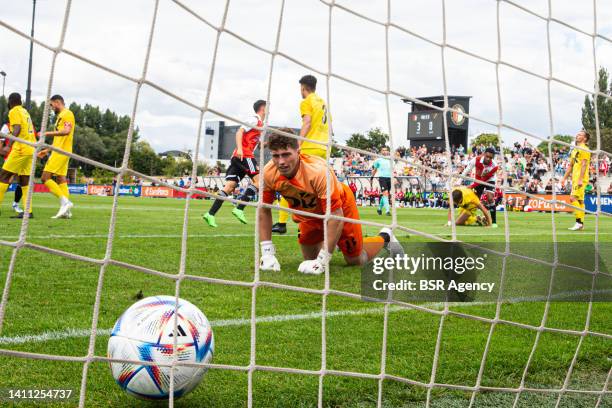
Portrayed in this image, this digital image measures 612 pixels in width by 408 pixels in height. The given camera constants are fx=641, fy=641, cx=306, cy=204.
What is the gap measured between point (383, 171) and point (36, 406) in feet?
42.2

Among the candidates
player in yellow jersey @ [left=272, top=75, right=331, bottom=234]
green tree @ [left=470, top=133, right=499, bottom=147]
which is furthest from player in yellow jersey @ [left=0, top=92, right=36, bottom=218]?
green tree @ [left=470, top=133, right=499, bottom=147]

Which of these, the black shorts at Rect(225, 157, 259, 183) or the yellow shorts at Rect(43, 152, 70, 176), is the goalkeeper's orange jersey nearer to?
the black shorts at Rect(225, 157, 259, 183)

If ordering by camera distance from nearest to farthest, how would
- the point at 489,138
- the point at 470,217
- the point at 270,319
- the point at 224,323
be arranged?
the point at 224,323 < the point at 270,319 < the point at 489,138 < the point at 470,217

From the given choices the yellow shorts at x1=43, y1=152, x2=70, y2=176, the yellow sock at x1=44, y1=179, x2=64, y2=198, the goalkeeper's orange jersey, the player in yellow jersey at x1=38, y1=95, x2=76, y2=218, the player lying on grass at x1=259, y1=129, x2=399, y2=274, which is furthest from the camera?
the yellow sock at x1=44, y1=179, x2=64, y2=198

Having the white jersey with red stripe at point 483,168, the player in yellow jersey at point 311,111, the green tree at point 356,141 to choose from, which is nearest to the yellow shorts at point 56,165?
the player in yellow jersey at point 311,111

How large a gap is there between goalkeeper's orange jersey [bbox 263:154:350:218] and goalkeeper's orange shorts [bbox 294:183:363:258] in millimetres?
105

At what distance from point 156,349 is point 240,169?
644cm

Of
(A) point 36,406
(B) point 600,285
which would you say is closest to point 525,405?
(A) point 36,406

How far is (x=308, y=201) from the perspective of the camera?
4602 millimetres

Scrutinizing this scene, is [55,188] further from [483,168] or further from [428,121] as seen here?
[483,168]

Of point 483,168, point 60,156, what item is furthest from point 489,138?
point 60,156

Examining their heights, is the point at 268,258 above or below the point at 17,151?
below

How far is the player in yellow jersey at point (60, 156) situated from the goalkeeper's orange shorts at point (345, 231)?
4142 mm

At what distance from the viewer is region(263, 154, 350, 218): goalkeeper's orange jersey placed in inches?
174
